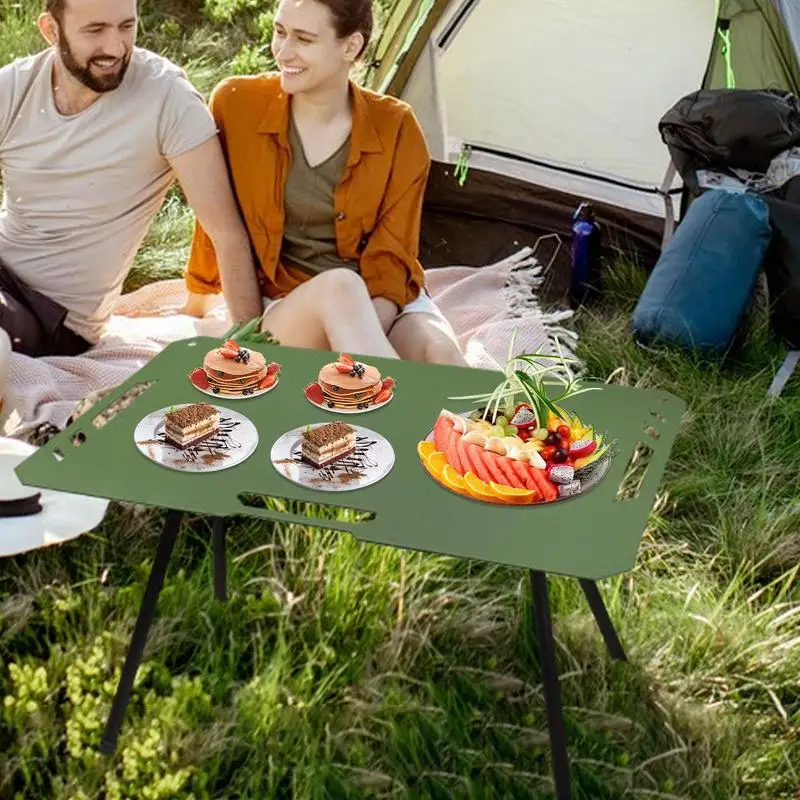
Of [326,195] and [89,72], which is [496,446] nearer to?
[326,195]

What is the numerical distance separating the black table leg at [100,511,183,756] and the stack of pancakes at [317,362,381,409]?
34 cm

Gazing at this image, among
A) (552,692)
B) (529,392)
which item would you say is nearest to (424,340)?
(529,392)

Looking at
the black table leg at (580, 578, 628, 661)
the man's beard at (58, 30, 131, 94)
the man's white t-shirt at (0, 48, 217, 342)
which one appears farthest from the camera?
the man's white t-shirt at (0, 48, 217, 342)

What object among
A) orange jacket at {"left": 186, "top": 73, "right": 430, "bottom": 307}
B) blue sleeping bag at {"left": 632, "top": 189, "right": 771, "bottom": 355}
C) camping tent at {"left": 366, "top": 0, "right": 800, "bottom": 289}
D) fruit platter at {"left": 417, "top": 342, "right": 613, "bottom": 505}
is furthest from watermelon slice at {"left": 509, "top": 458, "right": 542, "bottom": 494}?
camping tent at {"left": 366, "top": 0, "right": 800, "bottom": 289}

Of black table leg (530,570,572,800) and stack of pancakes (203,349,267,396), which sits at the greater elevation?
stack of pancakes (203,349,267,396)

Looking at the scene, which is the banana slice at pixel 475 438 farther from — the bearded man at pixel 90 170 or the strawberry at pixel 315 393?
the bearded man at pixel 90 170

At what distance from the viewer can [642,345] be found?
3.60 m

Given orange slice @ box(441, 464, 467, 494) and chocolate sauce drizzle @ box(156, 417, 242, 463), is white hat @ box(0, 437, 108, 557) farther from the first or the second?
orange slice @ box(441, 464, 467, 494)

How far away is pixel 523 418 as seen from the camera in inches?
78.7

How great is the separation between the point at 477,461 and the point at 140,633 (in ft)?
2.17

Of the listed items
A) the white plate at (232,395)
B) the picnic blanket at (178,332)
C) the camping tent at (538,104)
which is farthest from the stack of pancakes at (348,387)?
the camping tent at (538,104)

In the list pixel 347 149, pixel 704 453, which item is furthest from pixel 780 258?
pixel 347 149

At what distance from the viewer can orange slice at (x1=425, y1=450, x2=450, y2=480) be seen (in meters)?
1.90

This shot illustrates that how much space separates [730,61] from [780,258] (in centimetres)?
82
